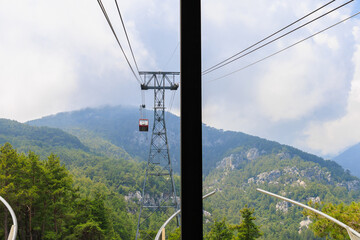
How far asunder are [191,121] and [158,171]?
1503mm

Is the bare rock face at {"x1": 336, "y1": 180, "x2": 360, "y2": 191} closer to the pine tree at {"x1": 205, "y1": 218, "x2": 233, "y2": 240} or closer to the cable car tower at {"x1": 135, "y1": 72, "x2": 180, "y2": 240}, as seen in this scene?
the pine tree at {"x1": 205, "y1": 218, "x2": 233, "y2": 240}

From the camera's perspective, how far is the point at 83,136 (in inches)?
88.0

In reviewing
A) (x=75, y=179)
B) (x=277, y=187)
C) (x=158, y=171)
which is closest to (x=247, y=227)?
(x=277, y=187)

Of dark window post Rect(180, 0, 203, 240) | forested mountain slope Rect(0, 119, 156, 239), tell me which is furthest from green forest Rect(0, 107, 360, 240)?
dark window post Rect(180, 0, 203, 240)

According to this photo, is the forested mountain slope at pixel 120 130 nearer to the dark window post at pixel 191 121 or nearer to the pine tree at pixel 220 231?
the pine tree at pixel 220 231

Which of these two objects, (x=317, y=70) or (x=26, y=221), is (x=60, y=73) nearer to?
(x=26, y=221)

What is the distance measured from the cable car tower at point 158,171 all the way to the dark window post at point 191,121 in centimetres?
114

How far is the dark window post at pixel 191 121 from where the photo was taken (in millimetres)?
746

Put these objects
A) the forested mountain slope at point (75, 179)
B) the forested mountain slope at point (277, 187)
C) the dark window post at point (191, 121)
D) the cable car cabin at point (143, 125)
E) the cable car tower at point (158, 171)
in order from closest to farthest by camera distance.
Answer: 1. the dark window post at point (191, 121)
2. the forested mountain slope at point (75, 179)
3. the cable car tower at point (158, 171)
4. the cable car cabin at point (143, 125)
5. the forested mountain slope at point (277, 187)

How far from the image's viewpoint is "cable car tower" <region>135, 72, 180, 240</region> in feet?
6.84

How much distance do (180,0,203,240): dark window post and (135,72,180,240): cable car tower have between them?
114 centimetres

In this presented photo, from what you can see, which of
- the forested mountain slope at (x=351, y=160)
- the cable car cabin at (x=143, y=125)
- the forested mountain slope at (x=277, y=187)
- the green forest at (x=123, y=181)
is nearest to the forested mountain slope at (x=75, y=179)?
the green forest at (x=123, y=181)

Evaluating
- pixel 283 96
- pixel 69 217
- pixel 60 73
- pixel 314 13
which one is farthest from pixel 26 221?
pixel 314 13

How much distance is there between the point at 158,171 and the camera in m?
2.20
